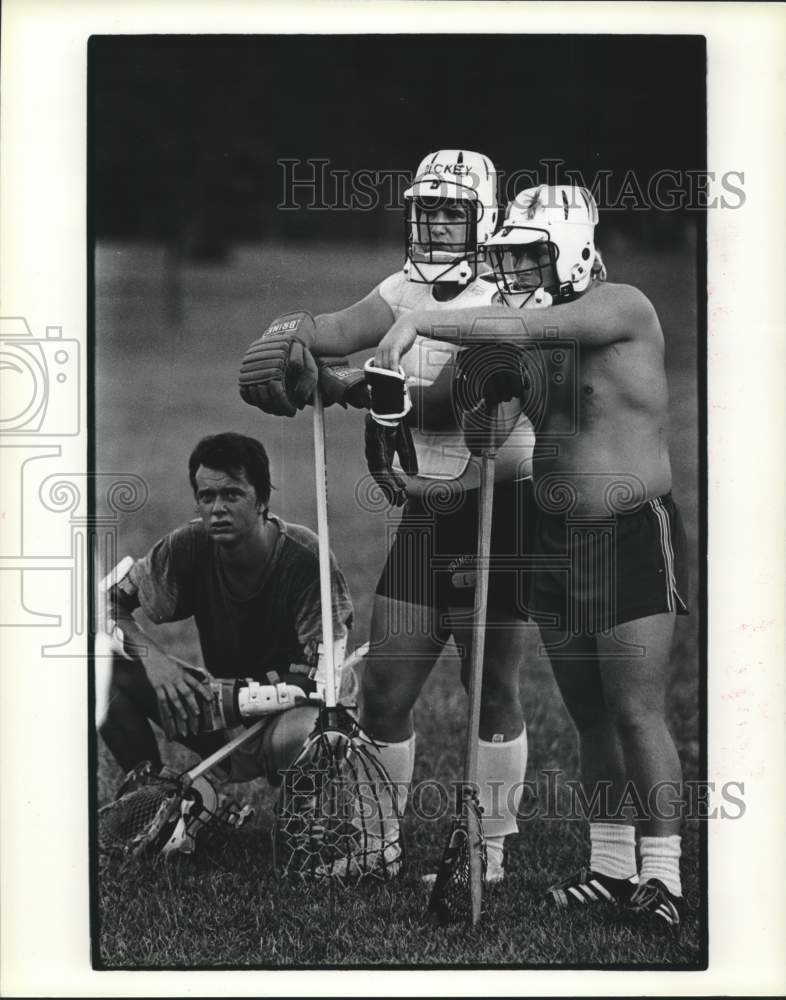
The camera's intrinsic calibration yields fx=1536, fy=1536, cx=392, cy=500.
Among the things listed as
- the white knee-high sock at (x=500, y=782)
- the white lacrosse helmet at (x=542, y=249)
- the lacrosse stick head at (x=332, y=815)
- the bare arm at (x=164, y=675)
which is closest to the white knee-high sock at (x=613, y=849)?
the white knee-high sock at (x=500, y=782)

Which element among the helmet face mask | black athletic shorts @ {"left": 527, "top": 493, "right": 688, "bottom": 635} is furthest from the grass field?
the helmet face mask

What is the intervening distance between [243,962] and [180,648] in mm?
860

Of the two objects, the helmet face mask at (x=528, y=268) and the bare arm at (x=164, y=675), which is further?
the bare arm at (x=164, y=675)

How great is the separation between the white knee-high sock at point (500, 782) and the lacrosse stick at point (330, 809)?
263 mm

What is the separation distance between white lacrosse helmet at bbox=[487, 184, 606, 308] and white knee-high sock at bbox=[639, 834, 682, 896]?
58.0 inches

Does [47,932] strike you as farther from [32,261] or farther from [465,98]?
[465,98]

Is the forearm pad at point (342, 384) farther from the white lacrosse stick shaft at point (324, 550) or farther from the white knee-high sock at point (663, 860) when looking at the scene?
the white knee-high sock at point (663, 860)

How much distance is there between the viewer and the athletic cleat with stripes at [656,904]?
413 cm

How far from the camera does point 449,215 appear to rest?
409cm

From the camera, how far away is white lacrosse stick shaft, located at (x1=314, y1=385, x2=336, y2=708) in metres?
4.11

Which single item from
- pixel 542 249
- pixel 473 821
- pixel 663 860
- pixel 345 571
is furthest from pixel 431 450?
pixel 663 860

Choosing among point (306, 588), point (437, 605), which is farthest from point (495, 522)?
point (306, 588)

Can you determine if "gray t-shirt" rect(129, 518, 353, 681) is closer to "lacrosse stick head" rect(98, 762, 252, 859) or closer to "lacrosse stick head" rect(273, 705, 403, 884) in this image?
"lacrosse stick head" rect(273, 705, 403, 884)

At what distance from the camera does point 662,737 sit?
4.11 metres
